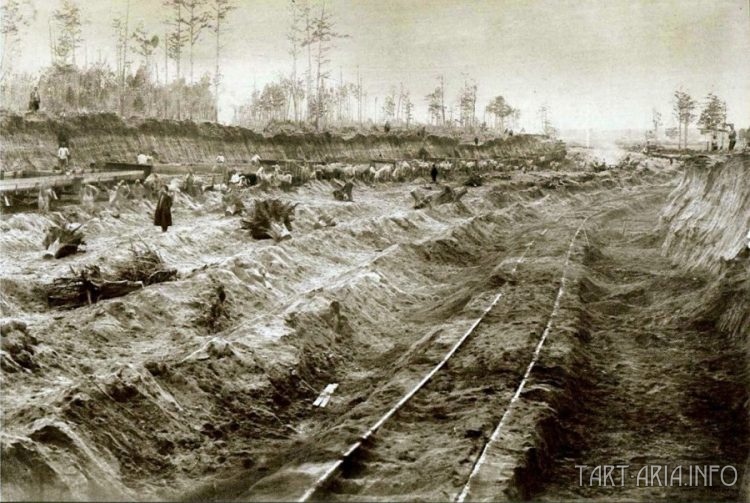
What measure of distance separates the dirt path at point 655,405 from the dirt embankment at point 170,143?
26380 mm

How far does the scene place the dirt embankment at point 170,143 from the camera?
3372 centimetres

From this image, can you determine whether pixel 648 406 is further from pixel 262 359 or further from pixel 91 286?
pixel 91 286

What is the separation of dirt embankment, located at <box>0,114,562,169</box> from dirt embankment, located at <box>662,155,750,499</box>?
25.9m

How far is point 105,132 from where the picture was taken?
127 ft

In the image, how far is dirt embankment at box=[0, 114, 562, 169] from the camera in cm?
3372

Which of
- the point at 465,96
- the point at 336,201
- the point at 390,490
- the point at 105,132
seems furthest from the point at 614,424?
the point at 465,96

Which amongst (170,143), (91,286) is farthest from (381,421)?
(170,143)

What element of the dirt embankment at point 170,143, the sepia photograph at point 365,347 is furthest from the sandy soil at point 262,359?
the dirt embankment at point 170,143

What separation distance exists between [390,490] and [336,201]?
2695 cm

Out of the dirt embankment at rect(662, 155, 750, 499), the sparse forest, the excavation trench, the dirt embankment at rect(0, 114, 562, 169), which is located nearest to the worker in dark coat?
the excavation trench

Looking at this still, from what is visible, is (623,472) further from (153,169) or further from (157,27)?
(157,27)

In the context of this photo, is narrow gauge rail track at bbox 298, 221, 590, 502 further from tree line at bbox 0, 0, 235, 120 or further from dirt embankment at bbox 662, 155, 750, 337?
tree line at bbox 0, 0, 235, 120

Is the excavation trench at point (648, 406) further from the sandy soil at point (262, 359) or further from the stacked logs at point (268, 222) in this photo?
the stacked logs at point (268, 222)

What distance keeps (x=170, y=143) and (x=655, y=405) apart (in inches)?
1469
